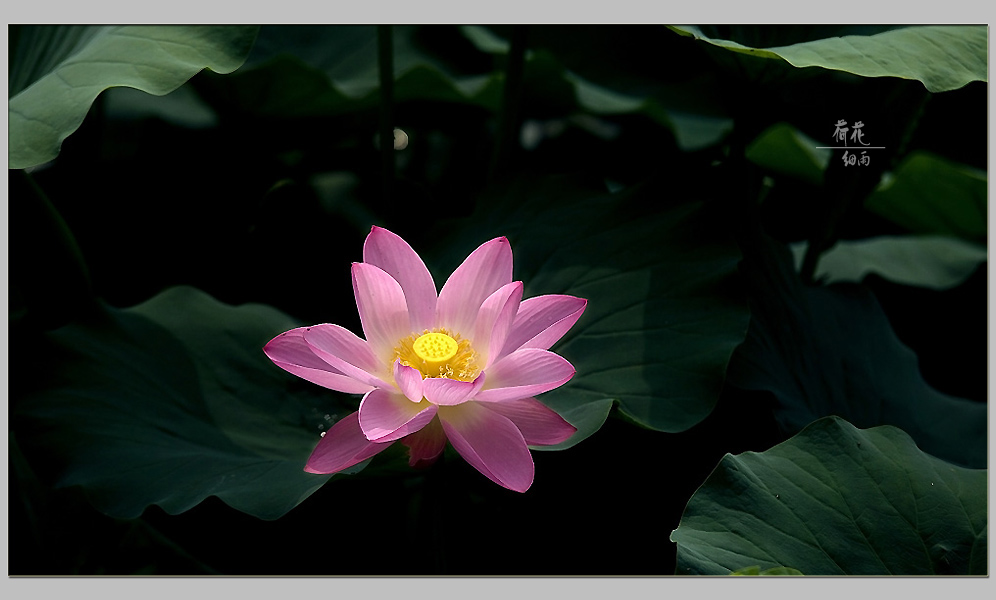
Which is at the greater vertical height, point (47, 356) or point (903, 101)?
point (903, 101)

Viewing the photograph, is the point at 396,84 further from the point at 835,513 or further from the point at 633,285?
the point at 835,513

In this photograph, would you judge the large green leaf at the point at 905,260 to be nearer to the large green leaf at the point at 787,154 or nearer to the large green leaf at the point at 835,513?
the large green leaf at the point at 787,154

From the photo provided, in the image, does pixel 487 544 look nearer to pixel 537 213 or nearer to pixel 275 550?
pixel 275 550

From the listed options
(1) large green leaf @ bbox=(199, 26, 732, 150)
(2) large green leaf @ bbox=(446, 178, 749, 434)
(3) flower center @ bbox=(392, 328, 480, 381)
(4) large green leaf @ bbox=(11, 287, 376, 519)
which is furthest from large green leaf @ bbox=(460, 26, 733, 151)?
(3) flower center @ bbox=(392, 328, 480, 381)

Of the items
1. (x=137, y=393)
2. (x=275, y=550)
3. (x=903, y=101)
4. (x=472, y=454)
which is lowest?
(x=275, y=550)

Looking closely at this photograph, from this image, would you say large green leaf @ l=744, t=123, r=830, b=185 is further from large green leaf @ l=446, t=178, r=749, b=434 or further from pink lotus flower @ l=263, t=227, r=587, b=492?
pink lotus flower @ l=263, t=227, r=587, b=492

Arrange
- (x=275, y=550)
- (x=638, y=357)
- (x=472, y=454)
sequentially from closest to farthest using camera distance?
(x=472, y=454)
(x=638, y=357)
(x=275, y=550)

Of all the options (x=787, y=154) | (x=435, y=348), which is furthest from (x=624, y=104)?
(x=435, y=348)

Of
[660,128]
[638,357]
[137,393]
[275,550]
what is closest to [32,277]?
[137,393]
